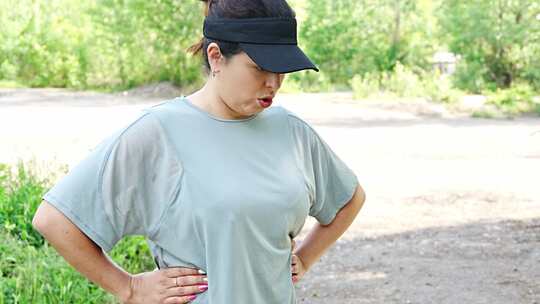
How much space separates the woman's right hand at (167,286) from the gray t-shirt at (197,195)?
0.07 ft

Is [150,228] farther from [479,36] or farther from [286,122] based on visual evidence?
[479,36]

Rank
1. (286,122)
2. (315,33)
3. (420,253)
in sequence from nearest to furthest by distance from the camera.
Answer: (286,122), (420,253), (315,33)

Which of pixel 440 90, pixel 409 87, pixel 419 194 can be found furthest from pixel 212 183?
pixel 409 87

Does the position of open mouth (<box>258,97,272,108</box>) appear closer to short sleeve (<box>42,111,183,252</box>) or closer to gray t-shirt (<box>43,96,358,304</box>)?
gray t-shirt (<box>43,96,358,304</box>)

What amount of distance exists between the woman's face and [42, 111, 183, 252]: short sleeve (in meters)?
0.18

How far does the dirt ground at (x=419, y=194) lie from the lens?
651 cm

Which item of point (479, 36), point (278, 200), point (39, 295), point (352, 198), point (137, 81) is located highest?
point (278, 200)

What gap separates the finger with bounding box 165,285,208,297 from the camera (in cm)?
224

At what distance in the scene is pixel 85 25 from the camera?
94.5ft

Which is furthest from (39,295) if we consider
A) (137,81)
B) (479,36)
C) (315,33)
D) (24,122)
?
(315,33)

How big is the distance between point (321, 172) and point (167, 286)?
52cm

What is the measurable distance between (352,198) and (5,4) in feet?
88.7

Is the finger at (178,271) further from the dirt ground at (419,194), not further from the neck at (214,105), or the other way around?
the dirt ground at (419,194)

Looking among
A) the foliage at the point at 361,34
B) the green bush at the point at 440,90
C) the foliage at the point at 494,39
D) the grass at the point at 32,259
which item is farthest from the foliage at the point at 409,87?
the grass at the point at 32,259
